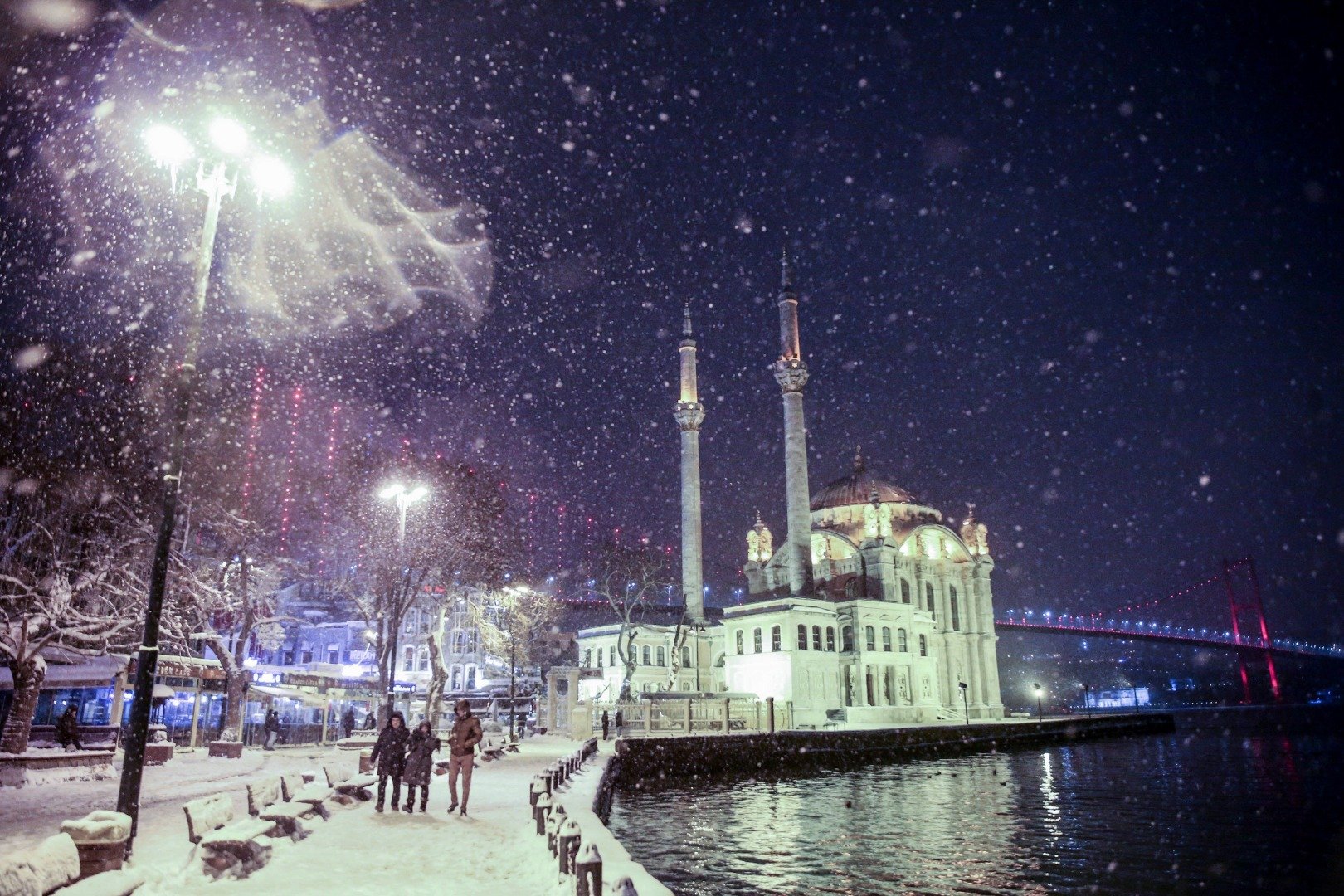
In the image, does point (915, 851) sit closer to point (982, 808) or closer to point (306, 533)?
point (982, 808)

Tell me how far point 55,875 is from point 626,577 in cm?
5005

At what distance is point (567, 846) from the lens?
8859mm

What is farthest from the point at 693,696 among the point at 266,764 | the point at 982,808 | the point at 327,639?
the point at 327,639

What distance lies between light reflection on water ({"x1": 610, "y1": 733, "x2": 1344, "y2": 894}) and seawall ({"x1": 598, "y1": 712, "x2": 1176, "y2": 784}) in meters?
2.24

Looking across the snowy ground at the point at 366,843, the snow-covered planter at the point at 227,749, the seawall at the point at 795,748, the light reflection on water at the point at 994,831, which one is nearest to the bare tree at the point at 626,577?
the seawall at the point at 795,748

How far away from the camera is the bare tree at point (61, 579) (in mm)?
19719

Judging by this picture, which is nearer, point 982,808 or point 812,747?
point 982,808

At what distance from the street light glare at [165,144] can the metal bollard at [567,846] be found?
10.0 m

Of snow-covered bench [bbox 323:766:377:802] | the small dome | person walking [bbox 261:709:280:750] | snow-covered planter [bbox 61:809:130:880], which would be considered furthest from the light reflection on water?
the small dome

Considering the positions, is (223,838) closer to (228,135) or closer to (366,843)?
(366,843)

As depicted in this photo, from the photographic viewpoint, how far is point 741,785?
107 ft

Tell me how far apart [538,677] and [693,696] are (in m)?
29.2

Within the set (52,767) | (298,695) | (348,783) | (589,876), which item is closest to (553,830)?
(589,876)

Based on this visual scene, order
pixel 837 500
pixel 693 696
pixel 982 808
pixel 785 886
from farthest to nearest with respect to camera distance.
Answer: pixel 837 500, pixel 693 696, pixel 982 808, pixel 785 886
